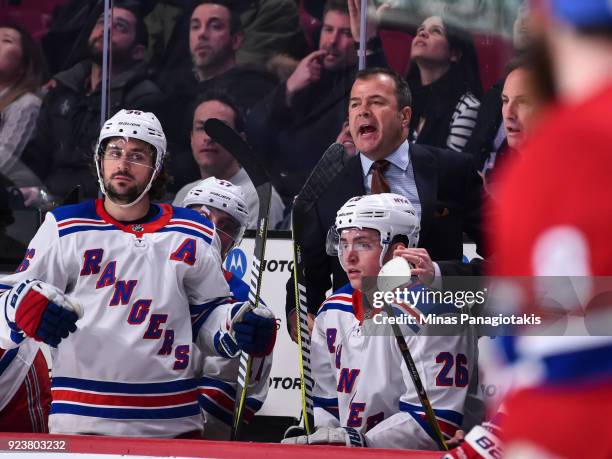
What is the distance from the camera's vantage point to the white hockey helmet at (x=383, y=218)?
337 cm

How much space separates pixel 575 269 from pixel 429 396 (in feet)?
7.97

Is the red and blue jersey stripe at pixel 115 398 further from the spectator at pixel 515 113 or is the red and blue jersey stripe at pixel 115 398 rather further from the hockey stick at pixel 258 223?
the spectator at pixel 515 113

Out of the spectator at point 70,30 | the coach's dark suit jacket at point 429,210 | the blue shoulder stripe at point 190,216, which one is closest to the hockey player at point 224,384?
the coach's dark suit jacket at point 429,210

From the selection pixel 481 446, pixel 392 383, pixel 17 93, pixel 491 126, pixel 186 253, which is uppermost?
pixel 17 93

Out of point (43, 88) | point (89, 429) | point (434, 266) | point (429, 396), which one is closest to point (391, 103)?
point (434, 266)

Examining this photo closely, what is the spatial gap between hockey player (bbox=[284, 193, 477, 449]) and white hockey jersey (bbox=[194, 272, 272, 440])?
346 mm

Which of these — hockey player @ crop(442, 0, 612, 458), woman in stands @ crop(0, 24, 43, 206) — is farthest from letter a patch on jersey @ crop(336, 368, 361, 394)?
hockey player @ crop(442, 0, 612, 458)

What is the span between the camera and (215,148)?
15.5ft

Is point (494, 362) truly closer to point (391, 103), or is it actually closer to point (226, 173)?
point (391, 103)

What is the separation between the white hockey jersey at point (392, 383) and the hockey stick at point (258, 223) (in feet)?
1.10

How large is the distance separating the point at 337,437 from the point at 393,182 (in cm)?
99

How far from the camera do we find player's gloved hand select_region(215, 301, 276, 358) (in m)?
3.23

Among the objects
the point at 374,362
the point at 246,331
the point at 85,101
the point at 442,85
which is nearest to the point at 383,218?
the point at 374,362

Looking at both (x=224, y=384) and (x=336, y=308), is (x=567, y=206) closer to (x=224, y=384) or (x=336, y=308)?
(x=336, y=308)
